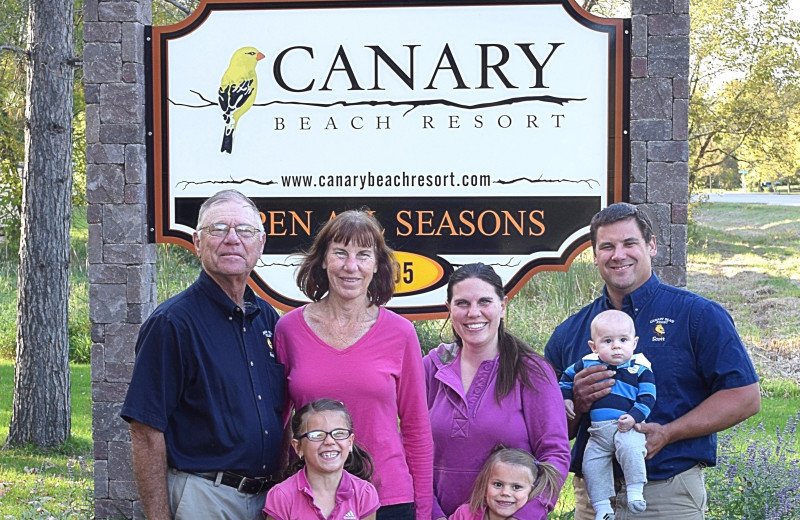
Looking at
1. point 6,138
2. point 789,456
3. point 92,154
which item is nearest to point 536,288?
point 789,456

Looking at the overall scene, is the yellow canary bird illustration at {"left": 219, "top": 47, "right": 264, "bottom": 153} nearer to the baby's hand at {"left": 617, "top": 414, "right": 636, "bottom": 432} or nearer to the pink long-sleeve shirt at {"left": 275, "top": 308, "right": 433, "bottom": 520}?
the pink long-sleeve shirt at {"left": 275, "top": 308, "right": 433, "bottom": 520}

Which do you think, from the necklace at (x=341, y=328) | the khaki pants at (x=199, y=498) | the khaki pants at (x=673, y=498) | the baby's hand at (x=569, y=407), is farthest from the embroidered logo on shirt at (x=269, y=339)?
the khaki pants at (x=673, y=498)

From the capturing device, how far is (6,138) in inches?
389

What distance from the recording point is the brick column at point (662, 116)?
488 centimetres

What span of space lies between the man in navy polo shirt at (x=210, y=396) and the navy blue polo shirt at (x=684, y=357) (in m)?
1.31

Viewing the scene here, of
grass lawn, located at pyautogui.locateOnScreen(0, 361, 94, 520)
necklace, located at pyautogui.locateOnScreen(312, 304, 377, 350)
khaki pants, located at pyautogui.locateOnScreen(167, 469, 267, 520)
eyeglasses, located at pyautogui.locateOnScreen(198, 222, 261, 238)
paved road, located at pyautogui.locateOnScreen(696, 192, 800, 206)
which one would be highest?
paved road, located at pyautogui.locateOnScreen(696, 192, 800, 206)

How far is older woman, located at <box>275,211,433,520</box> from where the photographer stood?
2.97 m

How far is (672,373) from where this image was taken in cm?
324

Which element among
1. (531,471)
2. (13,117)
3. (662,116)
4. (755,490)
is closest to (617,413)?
(531,471)

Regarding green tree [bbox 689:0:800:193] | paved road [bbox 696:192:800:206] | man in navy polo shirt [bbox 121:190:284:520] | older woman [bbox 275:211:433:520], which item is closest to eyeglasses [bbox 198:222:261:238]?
man in navy polo shirt [bbox 121:190:284:520]

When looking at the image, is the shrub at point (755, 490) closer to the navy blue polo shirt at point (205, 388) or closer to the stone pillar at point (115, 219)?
the navy blue polo shirt at point (205, 388)

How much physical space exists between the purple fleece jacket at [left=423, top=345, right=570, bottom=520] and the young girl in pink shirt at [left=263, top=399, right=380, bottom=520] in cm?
30

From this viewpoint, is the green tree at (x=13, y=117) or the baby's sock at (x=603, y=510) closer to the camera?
the baby's sock at (x=603, y=510)

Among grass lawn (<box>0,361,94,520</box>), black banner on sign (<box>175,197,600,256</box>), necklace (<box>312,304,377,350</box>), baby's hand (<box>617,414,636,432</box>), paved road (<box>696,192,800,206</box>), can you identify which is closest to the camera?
necklace (<box>312,304,377,350</box>)
